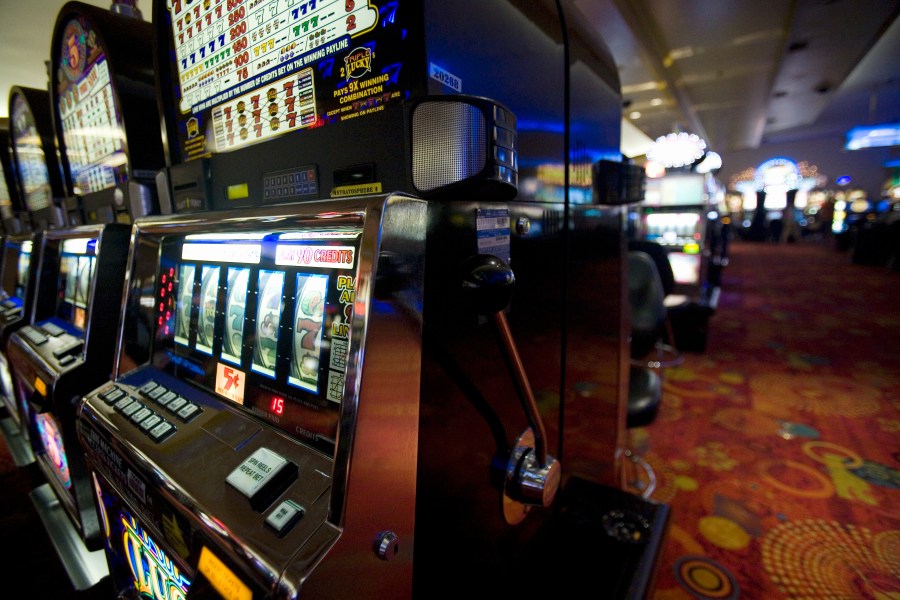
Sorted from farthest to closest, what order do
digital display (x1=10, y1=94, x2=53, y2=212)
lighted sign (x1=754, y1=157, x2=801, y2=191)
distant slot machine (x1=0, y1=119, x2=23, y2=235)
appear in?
1. lighted sign (x1=754, y1=157, x2=801, y2=191)
2. distant slot machine (x1=0, y1=119, x2=23, y2=235)
3. digital display (x1=10, y1=94, x2=53, y2=212)

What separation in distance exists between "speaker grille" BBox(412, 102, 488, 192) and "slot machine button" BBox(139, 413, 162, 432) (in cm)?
71

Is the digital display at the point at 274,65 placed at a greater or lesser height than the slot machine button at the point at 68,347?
greater

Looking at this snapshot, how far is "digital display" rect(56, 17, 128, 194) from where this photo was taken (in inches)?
63.6

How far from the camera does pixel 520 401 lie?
96cm

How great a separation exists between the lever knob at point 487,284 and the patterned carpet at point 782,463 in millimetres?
1328

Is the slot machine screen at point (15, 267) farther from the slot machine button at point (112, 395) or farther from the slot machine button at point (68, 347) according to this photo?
the slot machine button at point (112, 395)

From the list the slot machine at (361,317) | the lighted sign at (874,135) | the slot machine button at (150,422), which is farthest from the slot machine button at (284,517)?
the lighted sign at (874,135)

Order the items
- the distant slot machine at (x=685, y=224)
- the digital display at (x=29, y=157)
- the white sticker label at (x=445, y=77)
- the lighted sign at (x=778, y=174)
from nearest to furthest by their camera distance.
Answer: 1. the white sticker label at (x=445, y=77)
2. the digital display at (x=29, y=157)
3. the distant slot machine at (x=685, y=224)
4. the lighted sign at (x=778, y=174)

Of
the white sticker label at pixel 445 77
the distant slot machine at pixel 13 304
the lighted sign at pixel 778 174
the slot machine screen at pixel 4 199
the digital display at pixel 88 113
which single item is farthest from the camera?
the lighted sign at pixel 778 174

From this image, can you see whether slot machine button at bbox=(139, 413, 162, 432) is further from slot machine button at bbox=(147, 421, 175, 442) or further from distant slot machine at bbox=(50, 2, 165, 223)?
distant slot machine at bbox=(50, 2, 165, 223)

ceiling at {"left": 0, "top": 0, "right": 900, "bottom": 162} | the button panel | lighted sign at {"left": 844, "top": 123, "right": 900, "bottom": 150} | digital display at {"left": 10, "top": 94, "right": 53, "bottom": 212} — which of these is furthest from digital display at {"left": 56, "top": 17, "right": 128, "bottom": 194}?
lighted sign at {"left": 844, "top": 123, "right": 900, "bottom": 150}

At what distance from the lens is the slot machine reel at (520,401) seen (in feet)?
2.38

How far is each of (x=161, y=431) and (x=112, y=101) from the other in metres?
1.38

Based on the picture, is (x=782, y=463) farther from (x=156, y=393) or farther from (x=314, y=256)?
(x=156, y=393)
